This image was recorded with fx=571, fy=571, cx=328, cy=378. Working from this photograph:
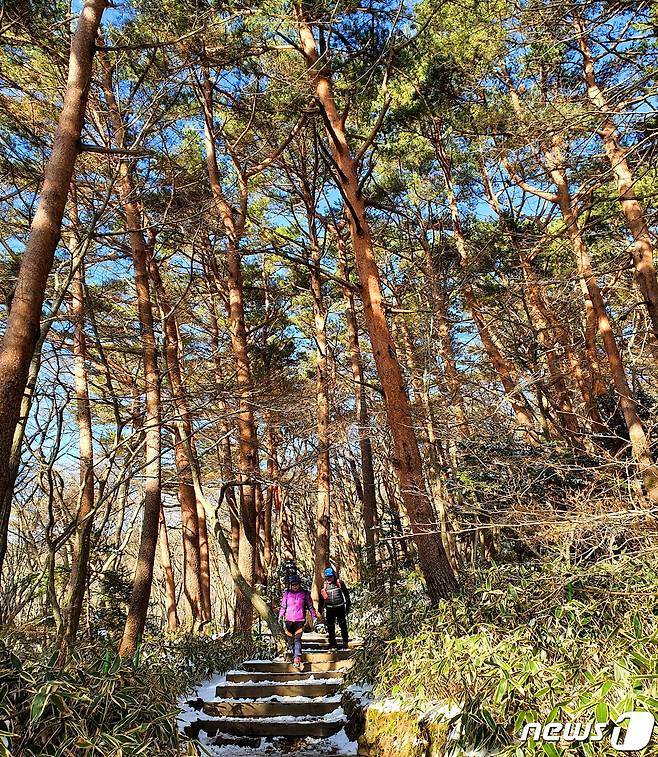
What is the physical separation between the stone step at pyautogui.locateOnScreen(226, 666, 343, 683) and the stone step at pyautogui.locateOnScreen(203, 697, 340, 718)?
939 millimetres

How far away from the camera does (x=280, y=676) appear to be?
25.4 feet

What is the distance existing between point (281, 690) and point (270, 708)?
0.50 meters

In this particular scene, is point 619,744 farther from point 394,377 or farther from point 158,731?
point 394,377

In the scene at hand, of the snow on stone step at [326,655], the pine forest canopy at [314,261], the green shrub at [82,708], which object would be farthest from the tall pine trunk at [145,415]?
the snow on stone step at [326,655]

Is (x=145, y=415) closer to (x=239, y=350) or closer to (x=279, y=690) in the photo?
(x=239, y=350)

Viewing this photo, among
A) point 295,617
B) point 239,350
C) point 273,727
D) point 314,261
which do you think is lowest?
point 273,727

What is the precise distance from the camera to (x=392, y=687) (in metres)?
5.66

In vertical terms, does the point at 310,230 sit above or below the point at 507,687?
above

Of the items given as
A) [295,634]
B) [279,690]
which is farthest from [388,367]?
[279,690]

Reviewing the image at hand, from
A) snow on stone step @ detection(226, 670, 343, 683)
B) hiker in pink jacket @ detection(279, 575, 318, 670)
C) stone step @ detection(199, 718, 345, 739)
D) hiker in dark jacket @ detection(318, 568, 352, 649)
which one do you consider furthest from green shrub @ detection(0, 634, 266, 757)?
hiker in dark jacket @ detection(318, 568, 352, 649)

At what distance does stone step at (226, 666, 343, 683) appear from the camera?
775 centimetres

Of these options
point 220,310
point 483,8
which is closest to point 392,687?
point 483,8

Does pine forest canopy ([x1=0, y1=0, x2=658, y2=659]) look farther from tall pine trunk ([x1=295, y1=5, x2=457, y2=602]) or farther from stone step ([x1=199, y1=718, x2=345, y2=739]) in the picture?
stone step ([x1=199, y1=718, x2=345, y2=739])

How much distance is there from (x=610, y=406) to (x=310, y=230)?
7116 millimetres
